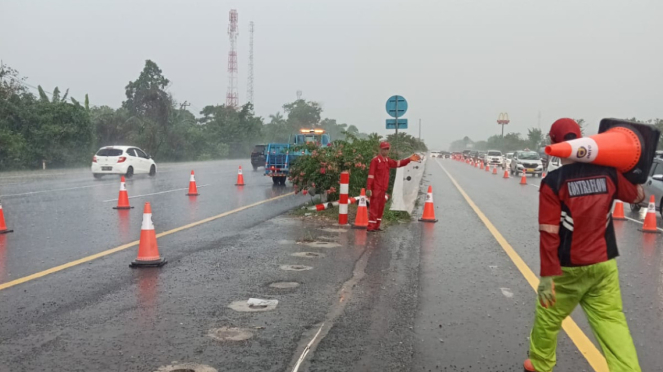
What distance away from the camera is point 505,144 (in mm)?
128750

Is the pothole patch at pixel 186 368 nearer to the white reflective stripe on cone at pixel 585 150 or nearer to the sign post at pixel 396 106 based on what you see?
the white reflective stripe on cone at pixel 585 150

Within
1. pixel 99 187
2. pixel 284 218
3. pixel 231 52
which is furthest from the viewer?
pixel 231 52

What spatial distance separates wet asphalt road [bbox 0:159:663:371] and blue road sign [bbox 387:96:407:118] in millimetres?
6584

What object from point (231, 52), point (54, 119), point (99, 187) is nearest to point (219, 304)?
point (99, 187)

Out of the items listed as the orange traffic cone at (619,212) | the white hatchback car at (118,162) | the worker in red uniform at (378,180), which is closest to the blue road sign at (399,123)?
the orange traffic cone at (619,212)

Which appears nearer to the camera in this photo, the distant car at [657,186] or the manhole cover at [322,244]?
the manhole cover at [322,244]

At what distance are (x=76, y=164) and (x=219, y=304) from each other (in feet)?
118

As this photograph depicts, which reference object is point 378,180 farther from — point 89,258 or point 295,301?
point 89,258

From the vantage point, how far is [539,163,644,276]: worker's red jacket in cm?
353

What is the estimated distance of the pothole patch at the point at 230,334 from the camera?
4742 mm

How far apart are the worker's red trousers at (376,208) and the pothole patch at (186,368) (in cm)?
668

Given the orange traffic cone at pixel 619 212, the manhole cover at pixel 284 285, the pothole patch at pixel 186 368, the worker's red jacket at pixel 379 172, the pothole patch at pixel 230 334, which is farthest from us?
the orange traffic cone at pixel 619 212

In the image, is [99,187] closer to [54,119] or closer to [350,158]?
[350,158]

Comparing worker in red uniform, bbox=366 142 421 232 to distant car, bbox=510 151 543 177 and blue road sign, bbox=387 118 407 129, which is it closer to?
blue road sign, bbox=387 118 407 129
